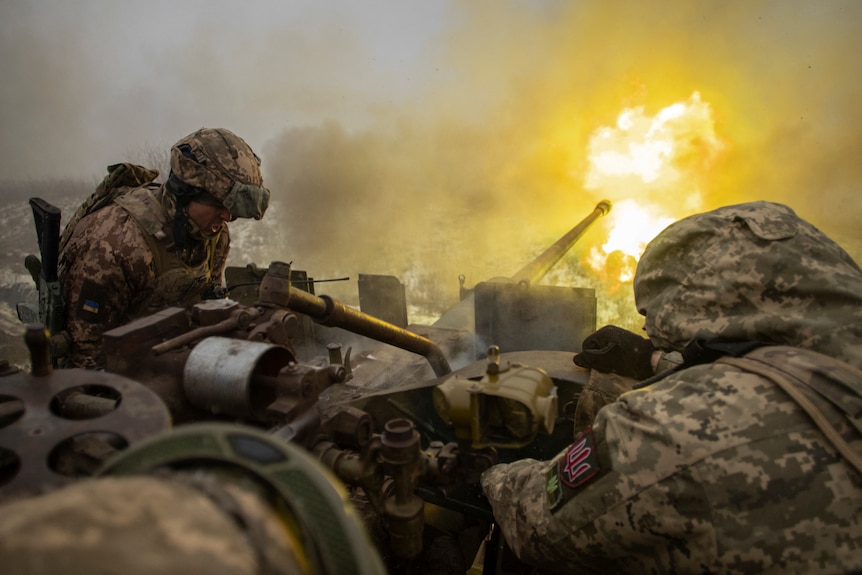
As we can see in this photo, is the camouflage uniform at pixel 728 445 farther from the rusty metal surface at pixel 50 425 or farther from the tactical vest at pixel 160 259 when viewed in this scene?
the tactical vest at pixel 160 259

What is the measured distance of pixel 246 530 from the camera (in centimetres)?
60

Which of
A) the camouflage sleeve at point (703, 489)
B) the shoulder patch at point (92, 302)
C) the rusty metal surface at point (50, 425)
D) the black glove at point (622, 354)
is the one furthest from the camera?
the shoulder patch at point (92, 302)

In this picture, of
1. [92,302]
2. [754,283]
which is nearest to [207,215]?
[92,302]

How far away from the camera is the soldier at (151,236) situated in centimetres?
331

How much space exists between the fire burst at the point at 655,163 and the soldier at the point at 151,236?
11.7m

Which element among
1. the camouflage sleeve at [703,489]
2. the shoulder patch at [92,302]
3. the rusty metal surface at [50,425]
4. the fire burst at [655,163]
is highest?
the fire burst at [655,163]

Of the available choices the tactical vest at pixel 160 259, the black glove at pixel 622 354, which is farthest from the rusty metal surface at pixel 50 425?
A: the black glove at pixel 622 354

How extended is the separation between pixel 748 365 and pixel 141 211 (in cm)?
395

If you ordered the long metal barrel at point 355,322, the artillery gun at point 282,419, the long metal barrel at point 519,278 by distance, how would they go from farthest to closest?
the long metal barrel at point 519,278 < the long metal barrel at point 355,322 < the artillery gun at point 282,419

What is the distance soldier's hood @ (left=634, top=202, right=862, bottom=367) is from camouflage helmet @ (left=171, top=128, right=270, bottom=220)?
2.77m

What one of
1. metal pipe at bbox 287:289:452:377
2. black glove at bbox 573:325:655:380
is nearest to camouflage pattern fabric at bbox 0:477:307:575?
metal pipe at bbox 287:289:452:377

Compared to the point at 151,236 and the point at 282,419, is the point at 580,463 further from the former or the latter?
the point at 151,236

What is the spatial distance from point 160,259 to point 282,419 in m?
2.63

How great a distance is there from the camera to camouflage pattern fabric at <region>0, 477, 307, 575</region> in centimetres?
46
